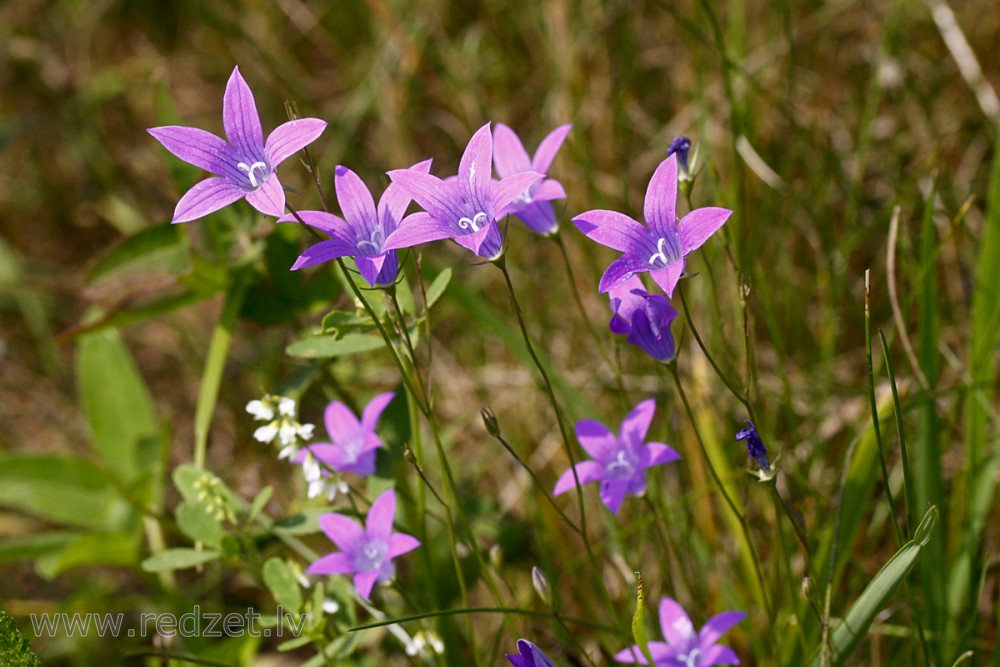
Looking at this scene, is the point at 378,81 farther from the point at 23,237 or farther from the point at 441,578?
the point at 441,578

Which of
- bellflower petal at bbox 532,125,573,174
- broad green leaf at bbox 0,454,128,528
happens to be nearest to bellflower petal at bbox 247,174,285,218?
bellflower petal at bbox 532,125,573,174

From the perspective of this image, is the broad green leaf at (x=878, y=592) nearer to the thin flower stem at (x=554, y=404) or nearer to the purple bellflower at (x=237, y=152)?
the thin flower stem at (x=554, y=404)

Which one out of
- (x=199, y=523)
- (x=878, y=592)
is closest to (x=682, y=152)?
(x=878, y=592)

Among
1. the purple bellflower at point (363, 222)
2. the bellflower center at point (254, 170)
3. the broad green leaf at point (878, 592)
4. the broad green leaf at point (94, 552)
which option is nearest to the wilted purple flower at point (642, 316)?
the purple bellflower at point (363, 222)

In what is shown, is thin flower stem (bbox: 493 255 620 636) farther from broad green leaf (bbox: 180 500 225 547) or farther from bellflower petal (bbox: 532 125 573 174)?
broad green leaf (bbox: 180 500 225 547)

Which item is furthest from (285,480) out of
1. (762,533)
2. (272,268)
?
(762,533)
